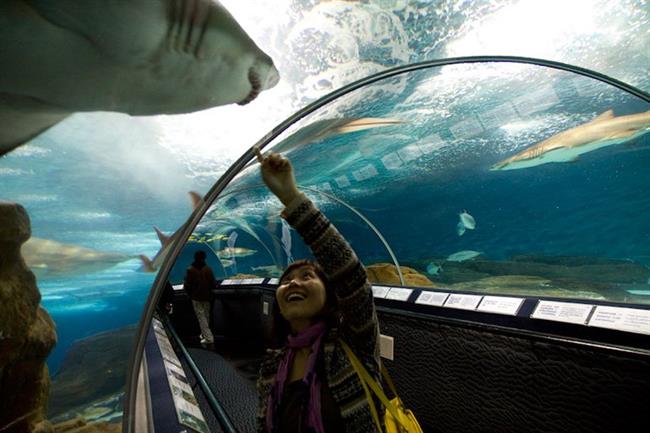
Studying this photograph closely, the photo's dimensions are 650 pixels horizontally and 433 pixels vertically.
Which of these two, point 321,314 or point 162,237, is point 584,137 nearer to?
point 321,314

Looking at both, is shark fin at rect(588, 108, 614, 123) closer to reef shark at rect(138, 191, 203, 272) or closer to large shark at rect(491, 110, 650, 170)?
large shark at rect(491, 110, 650, 170)

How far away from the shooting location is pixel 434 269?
2225 cm

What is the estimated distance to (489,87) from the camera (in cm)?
827

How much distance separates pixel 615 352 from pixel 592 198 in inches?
1103

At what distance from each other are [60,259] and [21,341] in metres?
0.54

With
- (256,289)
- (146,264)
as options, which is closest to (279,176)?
(146,264)

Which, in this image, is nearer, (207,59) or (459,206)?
(207,59)

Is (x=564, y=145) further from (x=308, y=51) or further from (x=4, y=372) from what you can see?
(x=4, y=372)

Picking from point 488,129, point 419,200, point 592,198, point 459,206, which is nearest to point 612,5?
point 488,129

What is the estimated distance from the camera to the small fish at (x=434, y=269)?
72.2 ft

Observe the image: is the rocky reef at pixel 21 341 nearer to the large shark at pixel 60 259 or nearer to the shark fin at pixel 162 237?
the large shark at pixel 60 259

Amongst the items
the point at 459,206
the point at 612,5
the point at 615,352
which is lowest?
the point at 459,206

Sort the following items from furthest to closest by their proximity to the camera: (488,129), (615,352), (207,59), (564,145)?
(564,145), (488,129), (615,352), (207,59)

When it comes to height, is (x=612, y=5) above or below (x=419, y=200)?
above
